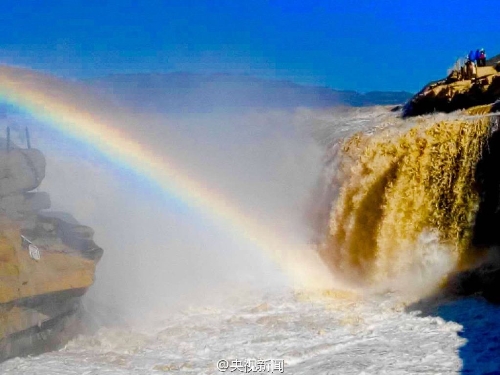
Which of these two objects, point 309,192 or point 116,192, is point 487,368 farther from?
point 116,192

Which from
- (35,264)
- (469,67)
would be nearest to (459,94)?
(469,67)

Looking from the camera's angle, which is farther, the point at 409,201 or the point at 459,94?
the point at 459,94

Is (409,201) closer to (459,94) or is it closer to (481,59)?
(459,94)

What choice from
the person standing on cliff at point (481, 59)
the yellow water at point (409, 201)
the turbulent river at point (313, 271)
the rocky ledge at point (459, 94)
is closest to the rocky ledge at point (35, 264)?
the turbulent river at point (313, 271)

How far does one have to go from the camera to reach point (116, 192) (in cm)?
1983

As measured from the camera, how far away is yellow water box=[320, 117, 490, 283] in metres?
11.7

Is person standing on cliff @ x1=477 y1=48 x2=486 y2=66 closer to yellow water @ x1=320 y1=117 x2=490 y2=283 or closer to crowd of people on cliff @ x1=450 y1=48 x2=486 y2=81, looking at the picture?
crowd of people on cliff @ x1=450 y1=48 x2=486 y2=81

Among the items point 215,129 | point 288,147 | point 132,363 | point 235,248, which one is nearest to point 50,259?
point 132,363

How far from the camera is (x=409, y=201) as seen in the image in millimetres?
12547

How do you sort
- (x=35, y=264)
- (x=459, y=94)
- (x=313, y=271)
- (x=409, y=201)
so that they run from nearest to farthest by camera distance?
(x=35, y=264) < (x=409, y=201) < (x=313, y=271) < (x=459, y=94)

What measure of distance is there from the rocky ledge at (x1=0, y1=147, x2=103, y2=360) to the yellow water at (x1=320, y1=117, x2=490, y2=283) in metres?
6.25

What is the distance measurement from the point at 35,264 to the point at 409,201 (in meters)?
8.11

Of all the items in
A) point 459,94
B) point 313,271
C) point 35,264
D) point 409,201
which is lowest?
point 35,264

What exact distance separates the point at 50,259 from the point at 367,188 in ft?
24.9
